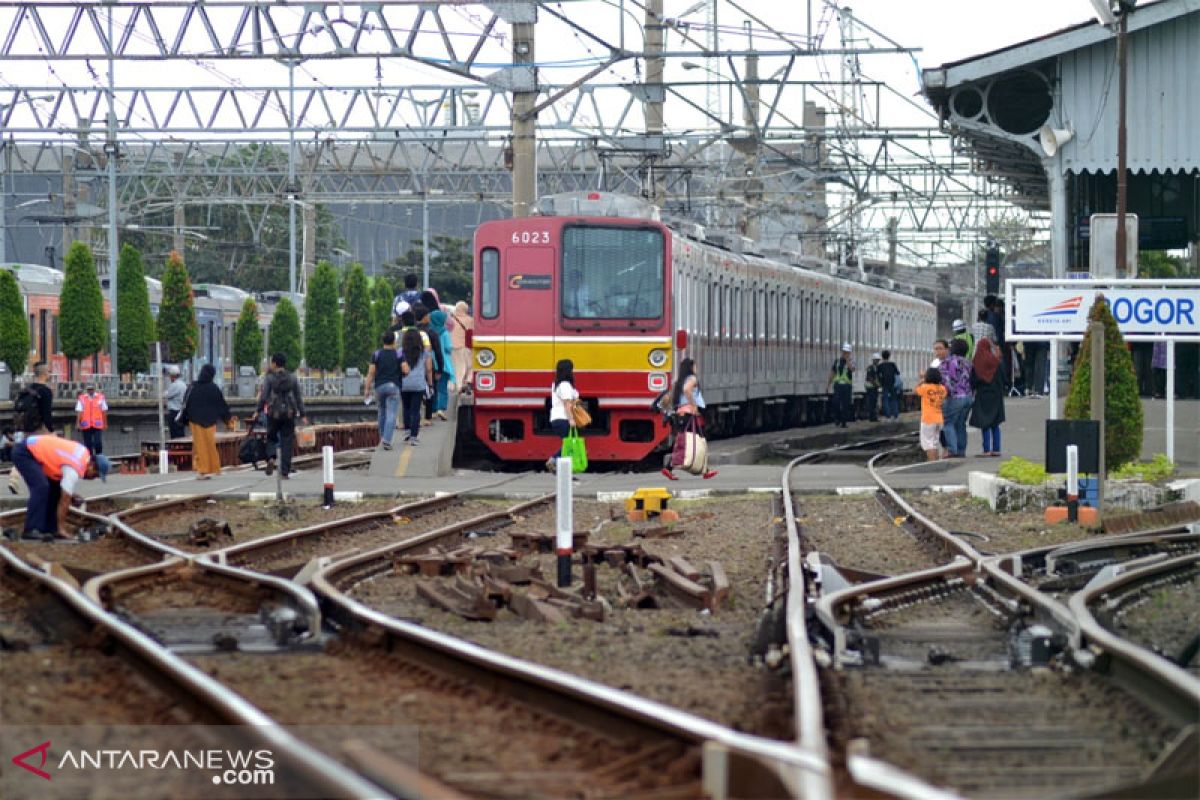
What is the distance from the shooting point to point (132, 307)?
48344 mm

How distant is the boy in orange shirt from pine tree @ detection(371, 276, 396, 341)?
42.5m

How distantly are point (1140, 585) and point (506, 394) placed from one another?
12.5m

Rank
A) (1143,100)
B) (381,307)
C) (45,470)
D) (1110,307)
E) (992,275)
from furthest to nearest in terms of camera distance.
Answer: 1. (381,307)
2. (992,275)
3. (1143,100)
4. (1110,307)
5. (45,470)

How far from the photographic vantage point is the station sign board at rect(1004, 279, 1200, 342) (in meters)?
17.4

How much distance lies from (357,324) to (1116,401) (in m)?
47.5

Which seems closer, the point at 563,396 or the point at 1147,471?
the point at 1147,471

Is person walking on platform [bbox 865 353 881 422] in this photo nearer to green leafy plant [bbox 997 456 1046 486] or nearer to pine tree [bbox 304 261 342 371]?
pine tree [bbox 304 261 342 371]

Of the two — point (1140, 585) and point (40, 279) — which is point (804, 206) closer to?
point (40, 279)

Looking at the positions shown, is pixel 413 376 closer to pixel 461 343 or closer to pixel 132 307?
pixel 461 343

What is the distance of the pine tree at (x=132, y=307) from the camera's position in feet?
158

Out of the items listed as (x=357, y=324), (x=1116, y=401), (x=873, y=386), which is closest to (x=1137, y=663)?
(x=1116, y=401)

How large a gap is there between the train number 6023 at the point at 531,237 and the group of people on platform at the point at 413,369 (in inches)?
47.9

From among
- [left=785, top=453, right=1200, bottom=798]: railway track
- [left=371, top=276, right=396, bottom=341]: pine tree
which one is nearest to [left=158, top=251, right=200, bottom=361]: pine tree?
[left=371, top=276, right=396, bottom=341]: pine tree

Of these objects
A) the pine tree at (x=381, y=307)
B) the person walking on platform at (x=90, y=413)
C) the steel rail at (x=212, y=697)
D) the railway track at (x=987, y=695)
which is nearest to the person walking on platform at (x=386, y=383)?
the person walking on platform at (x=90, y=413)
